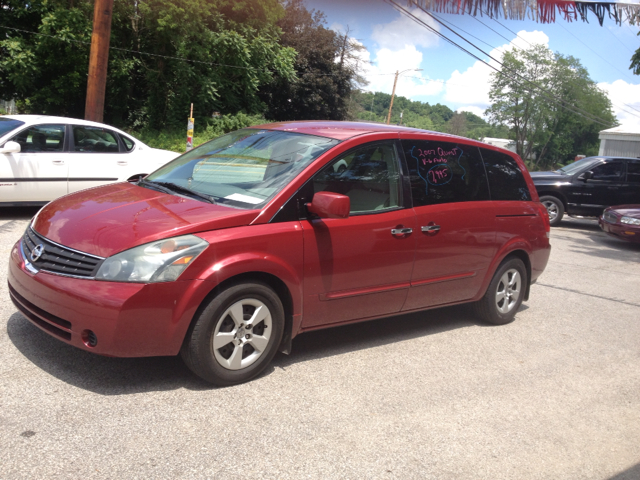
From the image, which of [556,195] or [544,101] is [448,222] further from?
[544,101]

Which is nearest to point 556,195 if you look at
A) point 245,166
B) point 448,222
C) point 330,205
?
point 448,222

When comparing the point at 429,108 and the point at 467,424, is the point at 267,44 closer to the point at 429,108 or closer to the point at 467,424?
the point at 467,424

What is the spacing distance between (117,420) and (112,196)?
1726mm

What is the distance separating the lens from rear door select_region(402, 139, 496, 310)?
16.0ft

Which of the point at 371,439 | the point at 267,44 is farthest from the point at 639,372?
the point at 267,44

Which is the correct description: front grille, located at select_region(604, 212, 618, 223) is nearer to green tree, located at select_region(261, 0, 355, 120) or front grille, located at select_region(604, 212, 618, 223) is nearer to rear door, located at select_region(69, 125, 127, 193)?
rear door, located at select_region(69, 125, 127, 193)

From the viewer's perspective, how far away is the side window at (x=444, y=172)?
4906 millimetres

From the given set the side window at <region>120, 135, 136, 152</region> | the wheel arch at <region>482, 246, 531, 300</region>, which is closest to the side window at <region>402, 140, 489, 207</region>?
the wheel arch at <region>482, 246, 531, 300</region>

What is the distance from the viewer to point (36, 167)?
8.60 metres

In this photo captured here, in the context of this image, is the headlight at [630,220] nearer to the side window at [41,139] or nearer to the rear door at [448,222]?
the rear door at [448,222]

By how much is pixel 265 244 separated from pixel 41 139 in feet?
20.7

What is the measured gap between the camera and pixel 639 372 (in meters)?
5.14

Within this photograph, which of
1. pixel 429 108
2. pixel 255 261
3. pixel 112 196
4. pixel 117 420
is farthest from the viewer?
pixel 429 108

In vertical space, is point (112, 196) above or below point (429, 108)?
below
